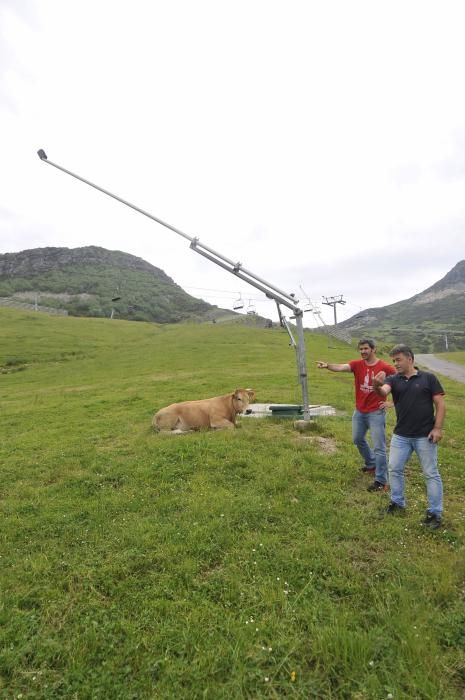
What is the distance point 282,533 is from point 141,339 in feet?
203

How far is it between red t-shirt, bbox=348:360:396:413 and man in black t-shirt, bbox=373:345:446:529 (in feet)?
3.86

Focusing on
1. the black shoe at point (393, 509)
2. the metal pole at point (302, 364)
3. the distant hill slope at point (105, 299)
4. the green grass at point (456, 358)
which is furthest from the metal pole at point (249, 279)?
the distant hill slope at point (105, 299)

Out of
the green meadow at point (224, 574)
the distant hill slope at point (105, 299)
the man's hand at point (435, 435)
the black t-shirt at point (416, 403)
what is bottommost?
the green meadow at point (224, 574)

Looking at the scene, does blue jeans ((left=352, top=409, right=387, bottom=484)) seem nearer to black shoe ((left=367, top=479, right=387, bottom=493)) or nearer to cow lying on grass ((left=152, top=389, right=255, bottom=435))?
black shoe ((left=367, top=479, right=387, bottom=493))

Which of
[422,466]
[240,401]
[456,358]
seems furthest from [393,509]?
[456,358]

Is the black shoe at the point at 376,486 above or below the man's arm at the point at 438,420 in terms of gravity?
below

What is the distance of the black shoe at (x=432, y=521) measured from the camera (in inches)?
240

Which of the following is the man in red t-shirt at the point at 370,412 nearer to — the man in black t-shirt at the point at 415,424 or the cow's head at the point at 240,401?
the man in black t-shirt at the point at 415,424

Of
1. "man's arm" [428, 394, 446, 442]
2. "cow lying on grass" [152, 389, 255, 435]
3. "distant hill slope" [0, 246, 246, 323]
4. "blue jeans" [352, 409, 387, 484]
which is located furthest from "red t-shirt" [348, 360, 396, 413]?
Answer: "distant hill slope" [0, 246, 246, 323]

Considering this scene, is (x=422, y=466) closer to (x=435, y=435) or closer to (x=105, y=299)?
(x=435, y=435)

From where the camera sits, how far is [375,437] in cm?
795

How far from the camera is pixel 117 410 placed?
698 inches

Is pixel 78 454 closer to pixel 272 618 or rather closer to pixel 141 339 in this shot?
pixel 272 618

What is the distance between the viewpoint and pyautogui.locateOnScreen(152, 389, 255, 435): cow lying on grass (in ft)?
39.3
